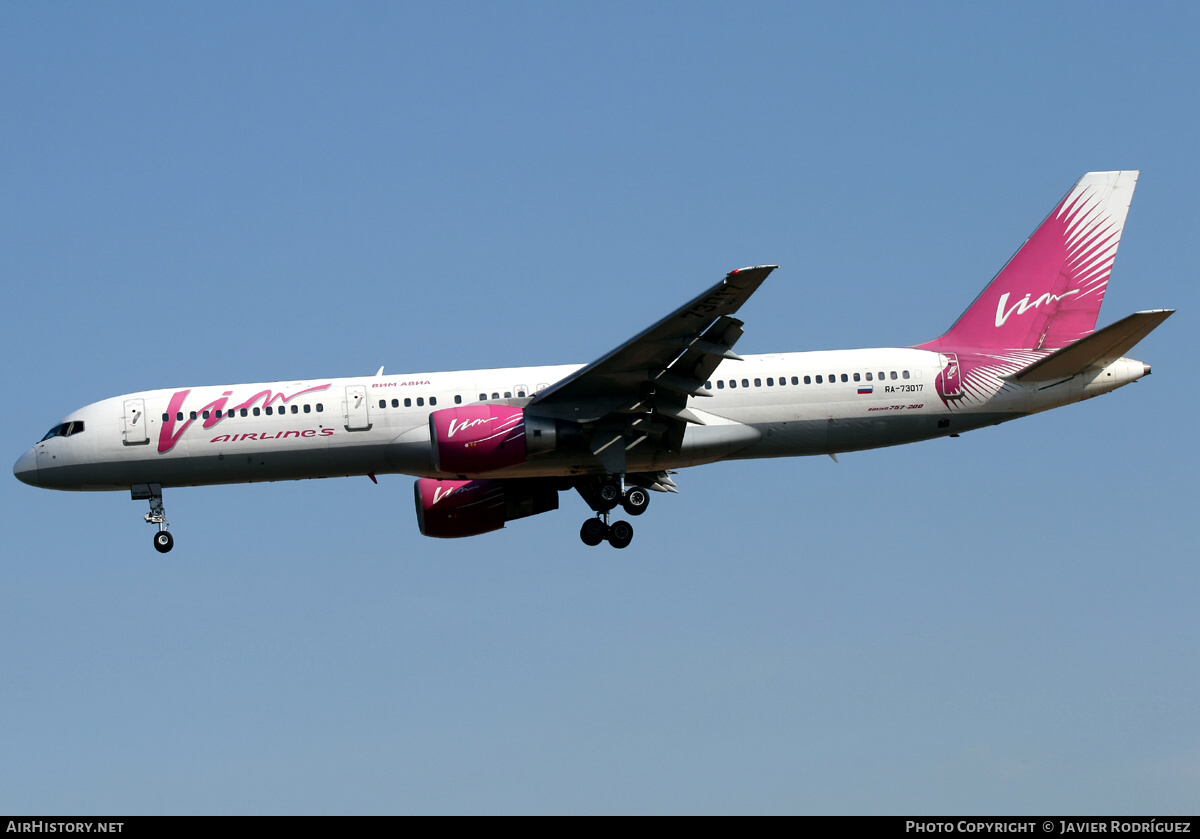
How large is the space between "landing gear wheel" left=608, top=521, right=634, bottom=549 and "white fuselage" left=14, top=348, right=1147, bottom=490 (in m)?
1.59

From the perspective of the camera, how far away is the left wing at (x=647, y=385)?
30.1 meters

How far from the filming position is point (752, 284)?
2817cm

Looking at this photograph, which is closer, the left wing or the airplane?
the left wing

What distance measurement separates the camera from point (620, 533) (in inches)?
1344

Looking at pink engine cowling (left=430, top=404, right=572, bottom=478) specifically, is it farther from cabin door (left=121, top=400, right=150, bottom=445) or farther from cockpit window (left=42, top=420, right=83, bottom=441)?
cockpit window (left=42, top=420, right=83, bottom=441)

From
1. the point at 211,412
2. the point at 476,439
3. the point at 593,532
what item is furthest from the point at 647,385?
the point at 211,412

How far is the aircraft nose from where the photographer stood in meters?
33.9

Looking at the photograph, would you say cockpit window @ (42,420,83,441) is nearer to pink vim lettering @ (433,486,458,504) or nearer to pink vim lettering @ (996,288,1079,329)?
pink vim lettering @ (433,486,458,504)

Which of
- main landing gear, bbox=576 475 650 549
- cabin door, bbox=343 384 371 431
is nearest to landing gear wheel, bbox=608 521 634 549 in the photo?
main landing gear, bbox=576 475 650 549

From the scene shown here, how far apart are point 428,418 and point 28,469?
9.47 metres

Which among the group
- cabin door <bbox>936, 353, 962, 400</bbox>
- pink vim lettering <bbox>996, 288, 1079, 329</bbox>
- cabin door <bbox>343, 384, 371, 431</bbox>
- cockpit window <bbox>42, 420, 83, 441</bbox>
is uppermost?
pink vim lettering <bbox>996, 288, 1079, 329</bbox>

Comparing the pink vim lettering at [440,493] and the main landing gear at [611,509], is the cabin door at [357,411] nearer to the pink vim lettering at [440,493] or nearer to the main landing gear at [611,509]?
the pink vim lettering at [440,493]

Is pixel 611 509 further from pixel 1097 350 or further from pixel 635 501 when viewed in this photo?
pixel 1097 350

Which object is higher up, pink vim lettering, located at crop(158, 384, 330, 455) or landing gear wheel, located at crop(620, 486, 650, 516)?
pink vim lettering, located at crop(158, 384, 330, 455)
